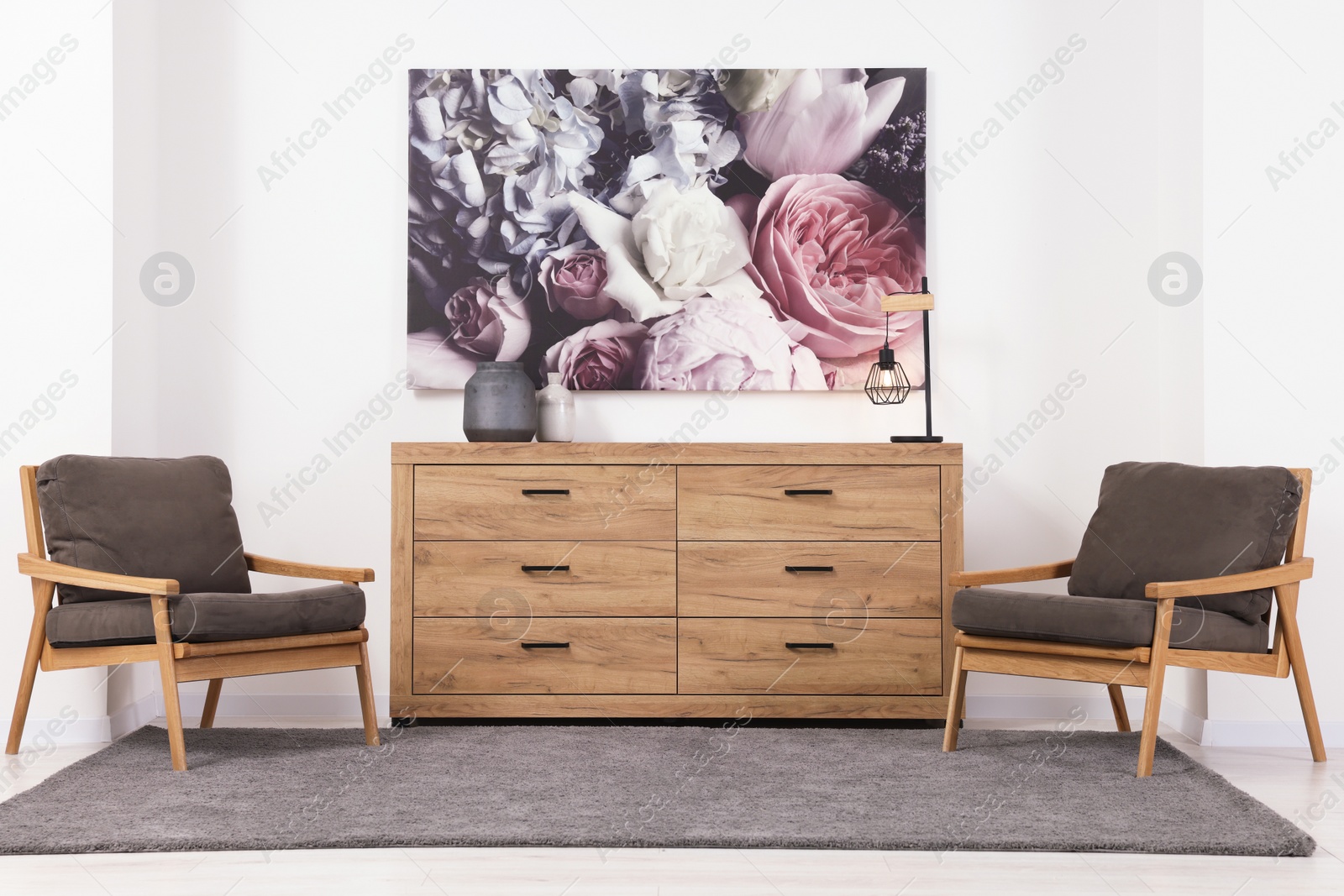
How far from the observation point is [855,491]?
10.4ft

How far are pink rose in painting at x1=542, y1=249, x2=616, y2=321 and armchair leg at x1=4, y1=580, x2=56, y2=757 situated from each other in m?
1.77

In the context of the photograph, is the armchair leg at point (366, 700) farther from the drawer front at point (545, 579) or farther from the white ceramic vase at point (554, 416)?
the white ceramic vase at point (554, 416)

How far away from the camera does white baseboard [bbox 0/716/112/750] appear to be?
298cm

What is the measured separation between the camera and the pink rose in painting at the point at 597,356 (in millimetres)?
3574

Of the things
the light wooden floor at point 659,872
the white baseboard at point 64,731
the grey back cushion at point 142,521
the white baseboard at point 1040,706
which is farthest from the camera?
the white baseboard at point 1040,706

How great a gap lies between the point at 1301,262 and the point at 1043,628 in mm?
1478

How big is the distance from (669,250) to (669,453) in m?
0.84

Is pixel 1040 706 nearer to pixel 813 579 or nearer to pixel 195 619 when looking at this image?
pixel 813 579

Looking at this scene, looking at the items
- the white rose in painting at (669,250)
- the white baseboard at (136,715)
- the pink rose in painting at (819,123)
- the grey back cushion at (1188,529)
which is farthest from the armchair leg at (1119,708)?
the white baseboard at (136,715)

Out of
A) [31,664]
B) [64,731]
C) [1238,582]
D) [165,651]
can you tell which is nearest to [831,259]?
[1238,582]

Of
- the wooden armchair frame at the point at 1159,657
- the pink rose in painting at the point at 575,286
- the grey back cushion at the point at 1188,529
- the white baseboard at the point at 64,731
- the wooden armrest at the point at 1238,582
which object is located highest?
the pink rose in painting at the point at 575,286

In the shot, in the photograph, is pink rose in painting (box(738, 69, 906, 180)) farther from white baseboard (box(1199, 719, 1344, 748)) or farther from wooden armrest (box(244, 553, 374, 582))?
white baseboard (box(1199, 719, 1344, 748))


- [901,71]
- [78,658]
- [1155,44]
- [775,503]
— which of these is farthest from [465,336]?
[1155,44]

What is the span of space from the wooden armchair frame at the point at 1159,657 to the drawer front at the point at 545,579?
3.04 ft
